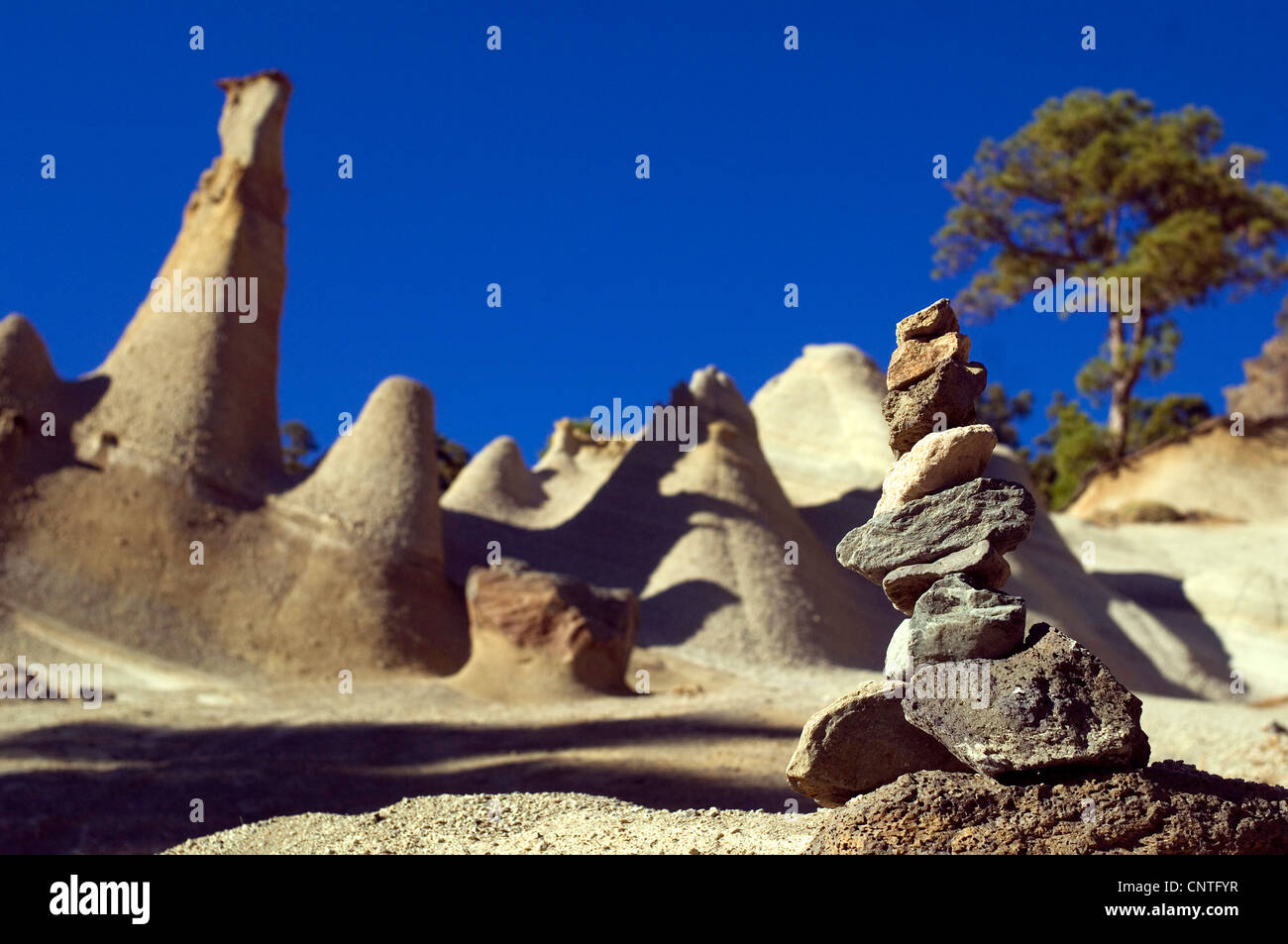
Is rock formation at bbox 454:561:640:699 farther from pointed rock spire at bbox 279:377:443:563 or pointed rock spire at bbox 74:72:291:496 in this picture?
pointed rock spire at bbox 74:72:291:496

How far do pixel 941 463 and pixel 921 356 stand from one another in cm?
53

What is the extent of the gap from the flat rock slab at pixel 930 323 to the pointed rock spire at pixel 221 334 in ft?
45.6

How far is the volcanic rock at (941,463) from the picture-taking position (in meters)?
5.07

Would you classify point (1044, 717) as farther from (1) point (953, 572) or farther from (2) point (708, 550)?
(2) point (708, 550)

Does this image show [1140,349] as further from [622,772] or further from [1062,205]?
[622,772]

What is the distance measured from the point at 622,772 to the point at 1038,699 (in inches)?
234

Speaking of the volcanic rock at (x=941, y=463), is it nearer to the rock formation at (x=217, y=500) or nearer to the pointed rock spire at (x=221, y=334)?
the rock formation at (x=217, y=500)

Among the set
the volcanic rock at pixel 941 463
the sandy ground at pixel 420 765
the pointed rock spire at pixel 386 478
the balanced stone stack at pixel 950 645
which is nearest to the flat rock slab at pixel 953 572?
the balanced stone stack at pixel 950 645

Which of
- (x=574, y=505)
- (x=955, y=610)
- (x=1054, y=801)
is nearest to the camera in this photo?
(x=1054, y=801)
